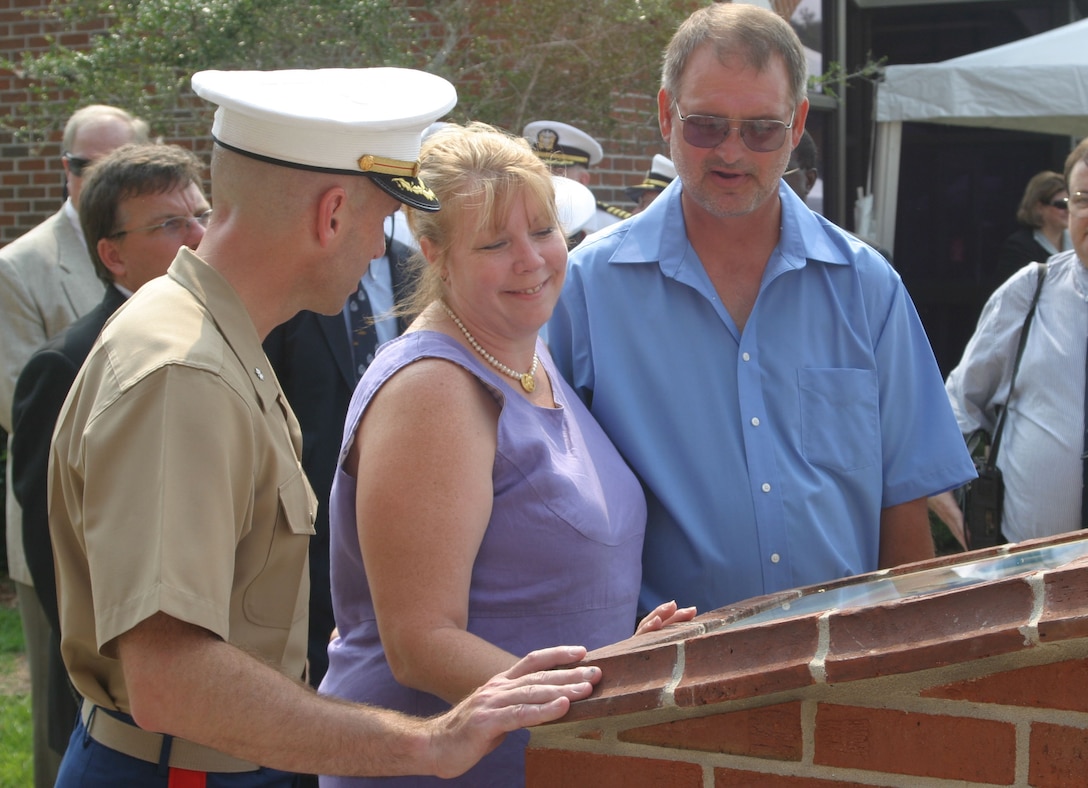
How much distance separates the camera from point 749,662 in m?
1.35

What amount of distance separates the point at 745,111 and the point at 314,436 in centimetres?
153

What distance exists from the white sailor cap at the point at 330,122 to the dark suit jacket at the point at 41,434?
1136 mm

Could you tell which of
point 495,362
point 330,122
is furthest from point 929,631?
point 330,122

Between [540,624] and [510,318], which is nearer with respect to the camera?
[540,624]

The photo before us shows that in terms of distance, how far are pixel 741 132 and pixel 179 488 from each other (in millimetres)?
1452

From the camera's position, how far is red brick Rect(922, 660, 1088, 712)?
122cm

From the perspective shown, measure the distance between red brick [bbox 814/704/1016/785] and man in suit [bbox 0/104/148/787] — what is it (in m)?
3.14

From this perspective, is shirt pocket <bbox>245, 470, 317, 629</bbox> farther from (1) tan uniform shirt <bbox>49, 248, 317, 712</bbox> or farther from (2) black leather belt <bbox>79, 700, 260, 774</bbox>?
(2) black leather belt <bbox>79, 700, 260, 774</bbox>

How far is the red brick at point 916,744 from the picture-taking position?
4.18ft

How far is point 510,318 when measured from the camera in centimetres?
214

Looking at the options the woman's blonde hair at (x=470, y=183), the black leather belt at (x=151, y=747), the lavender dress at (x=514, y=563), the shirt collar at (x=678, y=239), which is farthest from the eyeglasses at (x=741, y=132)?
the black leather belt at (x=151, y=747)

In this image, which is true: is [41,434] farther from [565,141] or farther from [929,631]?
[565,141]

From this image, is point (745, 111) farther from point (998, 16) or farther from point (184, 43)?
point (998, 16)

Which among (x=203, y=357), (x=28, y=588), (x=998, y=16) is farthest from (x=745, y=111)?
(x=998, y=16)
